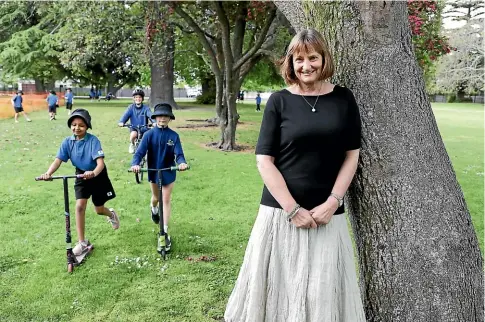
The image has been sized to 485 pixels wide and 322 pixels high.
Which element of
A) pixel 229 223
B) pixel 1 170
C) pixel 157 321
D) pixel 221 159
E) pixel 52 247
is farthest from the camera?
pixel 221 159

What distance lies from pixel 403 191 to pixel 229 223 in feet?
12.7

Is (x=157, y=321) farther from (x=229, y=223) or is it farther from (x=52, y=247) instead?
(x=229, y=223)

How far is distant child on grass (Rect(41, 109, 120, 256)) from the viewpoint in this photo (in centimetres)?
496

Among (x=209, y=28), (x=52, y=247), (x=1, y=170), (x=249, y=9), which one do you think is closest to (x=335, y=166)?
(x=52, y=247)

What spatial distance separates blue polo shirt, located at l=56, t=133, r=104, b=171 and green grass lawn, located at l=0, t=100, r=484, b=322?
1.05 meters

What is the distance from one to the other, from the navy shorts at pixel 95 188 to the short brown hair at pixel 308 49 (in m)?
3.25

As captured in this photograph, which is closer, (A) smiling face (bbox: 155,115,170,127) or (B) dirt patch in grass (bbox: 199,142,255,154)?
(A) smiling face (bbox: 155,115,170,127)

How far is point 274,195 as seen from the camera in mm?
2553

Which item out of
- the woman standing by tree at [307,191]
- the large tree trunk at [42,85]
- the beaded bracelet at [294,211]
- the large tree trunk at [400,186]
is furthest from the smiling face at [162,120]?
the large tree trunk at [42,85]

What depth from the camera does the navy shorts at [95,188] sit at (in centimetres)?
524

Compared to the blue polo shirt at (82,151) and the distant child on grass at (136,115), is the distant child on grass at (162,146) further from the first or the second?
the distant child on grass at (136,115)

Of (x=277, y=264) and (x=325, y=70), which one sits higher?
(x=325, y=70)

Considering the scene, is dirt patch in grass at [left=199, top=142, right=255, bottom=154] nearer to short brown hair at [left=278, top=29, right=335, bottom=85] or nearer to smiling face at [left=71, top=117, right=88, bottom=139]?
smiling face at [left=71, top=117, right=88, bottom=139]

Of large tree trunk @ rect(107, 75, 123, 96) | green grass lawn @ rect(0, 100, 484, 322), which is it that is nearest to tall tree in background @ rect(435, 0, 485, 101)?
large tree trunk @ rect(107, 75, 123, 96)
